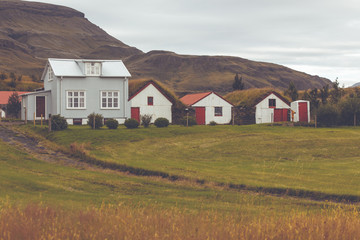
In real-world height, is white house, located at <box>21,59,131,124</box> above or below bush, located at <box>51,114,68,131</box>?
above

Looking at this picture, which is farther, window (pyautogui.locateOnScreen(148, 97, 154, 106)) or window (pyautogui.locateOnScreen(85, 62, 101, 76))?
window (pyautogui.locateOnScreen(148, 97, 154, 106))

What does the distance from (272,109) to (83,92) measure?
959 inches

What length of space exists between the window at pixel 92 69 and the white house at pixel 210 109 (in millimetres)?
12567

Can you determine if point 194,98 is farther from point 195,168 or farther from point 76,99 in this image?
point 195,168

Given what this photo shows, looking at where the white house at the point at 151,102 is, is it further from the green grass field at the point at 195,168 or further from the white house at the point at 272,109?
the white house at the point at 272,109

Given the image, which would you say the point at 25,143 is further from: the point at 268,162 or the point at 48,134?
the point at 268,162

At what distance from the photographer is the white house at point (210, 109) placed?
55500 mm

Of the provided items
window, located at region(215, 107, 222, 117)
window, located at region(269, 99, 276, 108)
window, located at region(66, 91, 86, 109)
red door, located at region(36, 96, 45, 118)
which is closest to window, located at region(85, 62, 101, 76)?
window, located at region(66, 91, 86, 109)

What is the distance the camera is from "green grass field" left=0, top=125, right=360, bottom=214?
15.5m

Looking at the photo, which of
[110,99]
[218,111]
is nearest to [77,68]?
[110,99]

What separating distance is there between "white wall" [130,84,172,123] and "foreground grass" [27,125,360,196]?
10.3 m

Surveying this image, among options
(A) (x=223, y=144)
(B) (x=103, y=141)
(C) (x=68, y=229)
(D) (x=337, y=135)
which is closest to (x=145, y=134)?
(B) (x=103, y=141)

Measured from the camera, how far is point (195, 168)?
76.4ft

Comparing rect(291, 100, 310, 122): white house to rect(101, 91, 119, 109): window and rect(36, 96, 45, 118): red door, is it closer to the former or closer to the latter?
rect(101, 91, 119, 109): window
